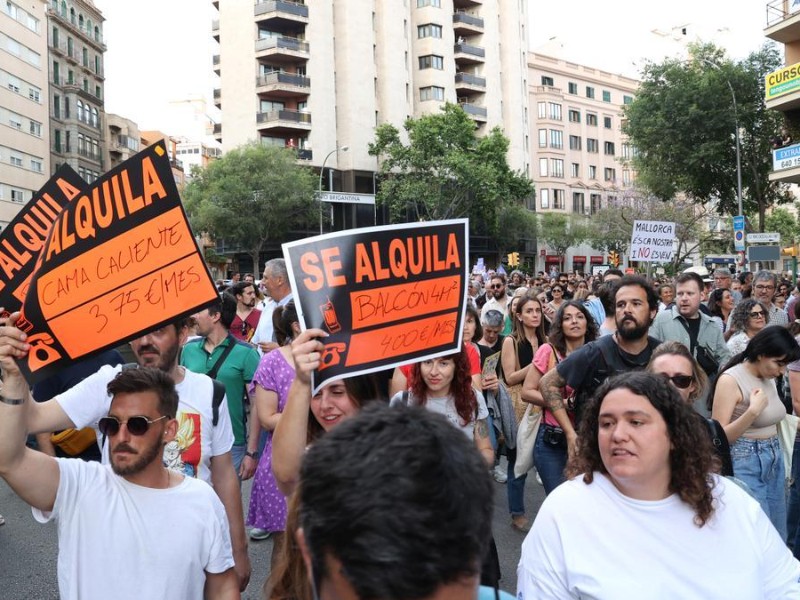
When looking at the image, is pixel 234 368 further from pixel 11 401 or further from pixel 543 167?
pixel 543 167

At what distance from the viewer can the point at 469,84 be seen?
5322cm

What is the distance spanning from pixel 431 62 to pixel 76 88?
2660cm

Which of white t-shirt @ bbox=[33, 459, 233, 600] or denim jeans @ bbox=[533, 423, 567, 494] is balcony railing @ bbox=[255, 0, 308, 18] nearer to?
denim jeans @ bbox=[533, 423, 567, 494]

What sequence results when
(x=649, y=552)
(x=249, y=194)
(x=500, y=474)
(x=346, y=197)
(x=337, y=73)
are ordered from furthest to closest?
1. (x=337, y=73)
2. (x=346, y=197)
3. (x=249, y=194)
4. (x=500, y=474)
5. (x=649, y=552)

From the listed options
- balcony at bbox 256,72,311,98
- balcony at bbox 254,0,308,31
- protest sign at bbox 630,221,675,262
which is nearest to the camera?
protest sign at bbox 630,221,675,262

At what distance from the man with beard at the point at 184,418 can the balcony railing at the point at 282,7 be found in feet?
149

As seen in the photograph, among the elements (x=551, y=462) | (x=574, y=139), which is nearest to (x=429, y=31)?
(x=574, y=139)

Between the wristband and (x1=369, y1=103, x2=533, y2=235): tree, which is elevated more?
(x1=369, y1=103, x2=533, y2=235): tree

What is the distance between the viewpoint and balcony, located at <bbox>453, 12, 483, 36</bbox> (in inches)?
2095

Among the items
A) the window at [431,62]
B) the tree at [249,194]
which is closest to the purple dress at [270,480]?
the tree at [249,194]

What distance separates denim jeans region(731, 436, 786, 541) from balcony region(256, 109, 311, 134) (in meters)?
43.4

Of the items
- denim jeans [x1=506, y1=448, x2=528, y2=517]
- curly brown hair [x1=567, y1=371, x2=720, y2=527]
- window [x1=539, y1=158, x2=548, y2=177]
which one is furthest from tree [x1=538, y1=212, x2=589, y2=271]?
curly brown hair [x1=567, y1=371, x2=720, y2=527]

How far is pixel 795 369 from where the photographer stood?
446cm

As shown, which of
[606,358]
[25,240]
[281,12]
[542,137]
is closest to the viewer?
[25,240]
